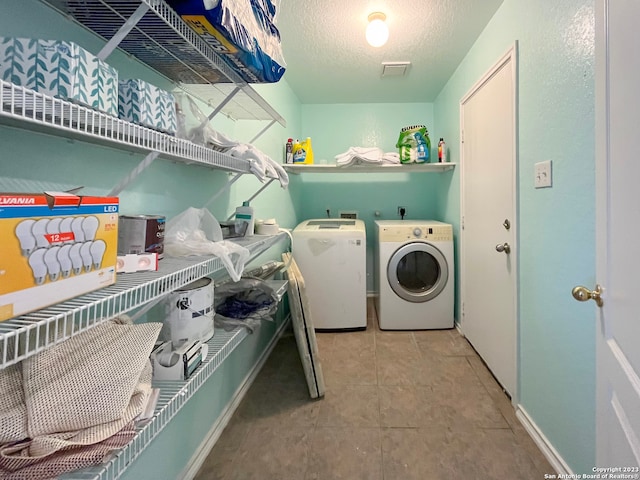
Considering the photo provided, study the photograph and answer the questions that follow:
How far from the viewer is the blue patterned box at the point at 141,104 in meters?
0.70

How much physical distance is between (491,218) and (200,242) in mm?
1790

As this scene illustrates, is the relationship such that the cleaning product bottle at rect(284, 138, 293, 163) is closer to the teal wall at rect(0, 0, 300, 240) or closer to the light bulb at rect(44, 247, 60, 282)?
the teal wall at rect(0, 0, 300, 240)

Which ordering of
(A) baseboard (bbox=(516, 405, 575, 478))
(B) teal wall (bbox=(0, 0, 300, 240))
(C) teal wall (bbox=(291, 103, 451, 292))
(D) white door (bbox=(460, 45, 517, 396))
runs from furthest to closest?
(C) teal wall (bbox=(291, 103, 451, 292)), (D) white door (bbox=(460, 45, 517, 396)), (A) baseboard (bbox=(516, 405, 575, 478)), (B) teal wall (bbox=(0, 0, 300, 240))

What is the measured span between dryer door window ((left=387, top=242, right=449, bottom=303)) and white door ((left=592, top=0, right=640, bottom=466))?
1817 millimetres

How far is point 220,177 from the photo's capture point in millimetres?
1507

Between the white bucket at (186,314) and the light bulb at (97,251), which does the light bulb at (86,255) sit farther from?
the white bucket at (186,314)

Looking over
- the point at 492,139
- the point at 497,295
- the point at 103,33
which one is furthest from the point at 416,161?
the point at 103,33

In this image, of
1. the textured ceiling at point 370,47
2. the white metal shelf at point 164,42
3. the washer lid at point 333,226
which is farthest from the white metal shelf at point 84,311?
the washer lid at point 333,226

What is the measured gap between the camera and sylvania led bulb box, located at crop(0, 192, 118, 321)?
41 cm

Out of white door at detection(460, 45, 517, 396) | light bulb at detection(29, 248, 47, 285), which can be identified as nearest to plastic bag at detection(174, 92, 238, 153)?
light bulb at detection(29, 248, 47, 285)

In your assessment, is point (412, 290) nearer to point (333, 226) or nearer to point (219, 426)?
point (333, 226)

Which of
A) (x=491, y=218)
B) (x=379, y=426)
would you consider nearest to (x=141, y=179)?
(x=379, y=426)

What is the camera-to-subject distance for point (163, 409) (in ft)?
2.11

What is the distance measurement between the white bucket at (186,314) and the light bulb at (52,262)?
0.42 meters
